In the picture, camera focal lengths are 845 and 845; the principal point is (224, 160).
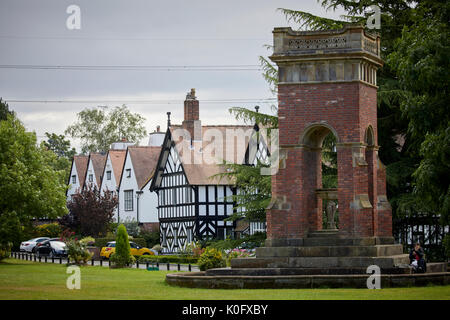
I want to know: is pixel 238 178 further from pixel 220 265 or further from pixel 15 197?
pixel 15 197

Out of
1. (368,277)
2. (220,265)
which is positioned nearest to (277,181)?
(368,277)

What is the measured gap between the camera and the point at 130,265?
4125 cm

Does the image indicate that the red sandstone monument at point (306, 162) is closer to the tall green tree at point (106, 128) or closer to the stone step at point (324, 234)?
the stone step at point (324, 234)

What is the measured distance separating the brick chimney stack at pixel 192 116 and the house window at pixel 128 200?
39.5ft

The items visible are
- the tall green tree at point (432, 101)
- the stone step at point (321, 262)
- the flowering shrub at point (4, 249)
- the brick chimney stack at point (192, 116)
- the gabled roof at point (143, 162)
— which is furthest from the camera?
the gabled roof at point (143, 162)

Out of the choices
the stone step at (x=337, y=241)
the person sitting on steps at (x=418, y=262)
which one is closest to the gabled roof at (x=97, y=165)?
the stone step at (x=337, y=241)

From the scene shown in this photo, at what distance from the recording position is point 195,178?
191 feet

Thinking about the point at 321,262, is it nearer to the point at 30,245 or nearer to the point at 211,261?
the point at 211,261

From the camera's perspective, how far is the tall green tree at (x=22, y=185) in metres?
42.1

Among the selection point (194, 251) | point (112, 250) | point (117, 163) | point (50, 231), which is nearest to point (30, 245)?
point (50, 231)

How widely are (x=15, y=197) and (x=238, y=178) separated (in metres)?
12.0

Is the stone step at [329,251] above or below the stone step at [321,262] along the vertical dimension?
above

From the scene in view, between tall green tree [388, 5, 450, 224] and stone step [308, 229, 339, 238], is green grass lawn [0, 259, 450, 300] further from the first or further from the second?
stone step [308, 229, 339, 238]

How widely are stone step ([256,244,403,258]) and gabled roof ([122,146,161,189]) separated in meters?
46.2
